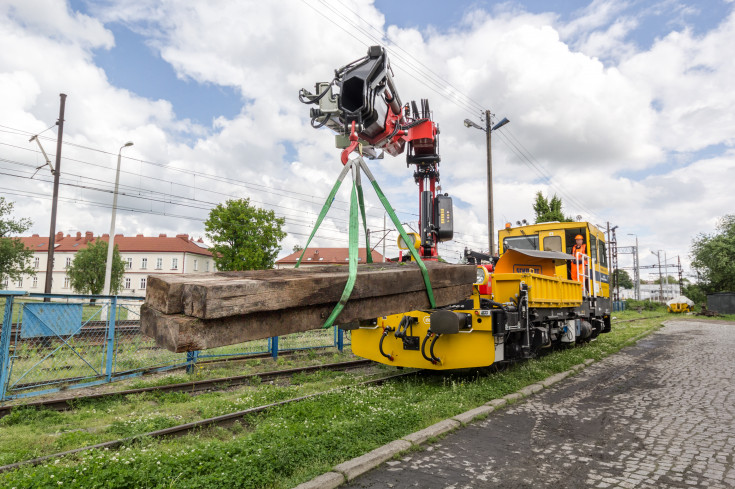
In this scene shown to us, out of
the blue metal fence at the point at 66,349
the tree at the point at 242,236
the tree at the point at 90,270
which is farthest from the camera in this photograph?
the tree at the point at 90,270

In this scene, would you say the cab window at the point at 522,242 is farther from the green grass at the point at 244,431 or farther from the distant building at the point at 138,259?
the distant building at the point at 138,259

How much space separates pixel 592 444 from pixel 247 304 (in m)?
4.03

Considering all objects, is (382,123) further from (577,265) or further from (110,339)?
(577,265)

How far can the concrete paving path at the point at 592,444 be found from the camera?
3.50 meters

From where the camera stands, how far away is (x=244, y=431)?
4.72 metres

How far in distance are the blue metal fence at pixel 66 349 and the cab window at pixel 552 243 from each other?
8443 mm

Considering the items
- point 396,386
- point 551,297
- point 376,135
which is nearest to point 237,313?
point 376,135

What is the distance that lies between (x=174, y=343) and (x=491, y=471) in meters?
3.00

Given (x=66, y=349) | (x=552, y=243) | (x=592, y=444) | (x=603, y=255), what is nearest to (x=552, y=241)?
(x=552, y=243)

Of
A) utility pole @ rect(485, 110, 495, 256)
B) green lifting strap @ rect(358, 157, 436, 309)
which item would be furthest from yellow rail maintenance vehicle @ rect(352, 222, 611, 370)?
utility pole @ rect(485, 110, 495, 256)

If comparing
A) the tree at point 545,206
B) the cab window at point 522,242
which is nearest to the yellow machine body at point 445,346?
the cab window at point 522,242

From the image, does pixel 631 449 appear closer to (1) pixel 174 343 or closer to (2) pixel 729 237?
(1) pixel 174 343

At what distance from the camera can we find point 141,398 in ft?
20.9

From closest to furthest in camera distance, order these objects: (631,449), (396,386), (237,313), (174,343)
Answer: (174,343)
(237,313)
(631,449)
(396,386)
